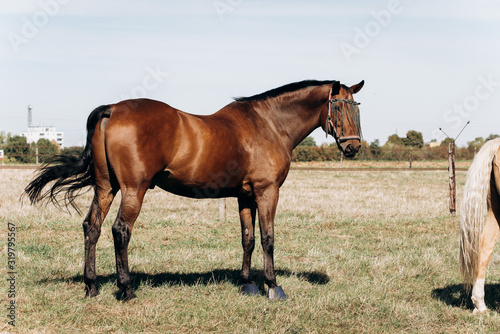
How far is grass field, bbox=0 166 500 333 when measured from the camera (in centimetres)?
438

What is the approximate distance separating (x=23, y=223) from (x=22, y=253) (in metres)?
2.54

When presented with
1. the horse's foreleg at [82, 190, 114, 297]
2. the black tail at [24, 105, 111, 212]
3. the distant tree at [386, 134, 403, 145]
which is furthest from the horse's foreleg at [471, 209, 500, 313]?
the distant tree at [386, 134, 403, 145]

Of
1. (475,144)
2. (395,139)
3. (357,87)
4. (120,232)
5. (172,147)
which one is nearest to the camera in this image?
(120,232)

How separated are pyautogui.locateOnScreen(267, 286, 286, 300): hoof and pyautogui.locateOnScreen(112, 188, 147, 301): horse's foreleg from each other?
161 centimetres

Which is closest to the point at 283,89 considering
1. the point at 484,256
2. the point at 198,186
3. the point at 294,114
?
the point at 294,114

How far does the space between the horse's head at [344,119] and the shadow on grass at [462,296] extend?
1991mm

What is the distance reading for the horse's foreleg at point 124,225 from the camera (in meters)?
4.57

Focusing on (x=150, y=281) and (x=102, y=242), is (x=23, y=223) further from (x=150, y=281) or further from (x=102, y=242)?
(x=150, y=281)

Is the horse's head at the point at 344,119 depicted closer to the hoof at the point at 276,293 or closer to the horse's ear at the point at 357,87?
the horse's ear at the point at 357,87

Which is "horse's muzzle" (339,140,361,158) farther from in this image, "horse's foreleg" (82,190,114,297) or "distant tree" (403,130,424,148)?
"distant tree" (403,130,424,148)

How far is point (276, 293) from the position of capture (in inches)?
207

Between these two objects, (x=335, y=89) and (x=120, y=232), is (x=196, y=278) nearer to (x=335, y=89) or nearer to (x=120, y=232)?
(x=120, y=232)

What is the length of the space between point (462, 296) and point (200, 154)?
3514mm

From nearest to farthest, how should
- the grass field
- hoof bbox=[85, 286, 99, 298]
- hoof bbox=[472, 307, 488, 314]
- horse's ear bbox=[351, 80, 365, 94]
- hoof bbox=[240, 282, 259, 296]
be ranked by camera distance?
the grass field
hoof bbox=[472, 307, 488, 314]
hoof bbox=[85, 286, 99, 298]
hoof bbox=[240, 282, 259, 296]
horse's ear bbox=[351, 80, 365, 94]
